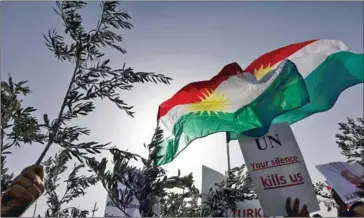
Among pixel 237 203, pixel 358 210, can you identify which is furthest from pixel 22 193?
pixel 237 203

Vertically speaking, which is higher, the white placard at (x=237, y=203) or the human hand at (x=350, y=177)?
the white placard at (x=237, y=203)

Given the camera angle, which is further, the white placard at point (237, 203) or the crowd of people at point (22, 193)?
the white placard at point (237, 203)

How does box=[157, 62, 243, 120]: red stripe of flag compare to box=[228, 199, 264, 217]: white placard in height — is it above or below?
above

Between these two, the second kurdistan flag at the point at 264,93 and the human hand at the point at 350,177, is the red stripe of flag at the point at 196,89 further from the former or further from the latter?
the human hand at the point at 350,177

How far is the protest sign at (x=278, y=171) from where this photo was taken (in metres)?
5.53

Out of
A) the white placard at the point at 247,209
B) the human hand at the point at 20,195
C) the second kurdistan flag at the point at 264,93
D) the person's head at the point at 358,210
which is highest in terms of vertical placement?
the second kurdistan flag at the point at 264,93

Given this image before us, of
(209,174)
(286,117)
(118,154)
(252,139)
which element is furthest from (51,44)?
(286,117)

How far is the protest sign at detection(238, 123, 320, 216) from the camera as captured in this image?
553cm

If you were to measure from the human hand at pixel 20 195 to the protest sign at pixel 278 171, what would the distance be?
384 cm

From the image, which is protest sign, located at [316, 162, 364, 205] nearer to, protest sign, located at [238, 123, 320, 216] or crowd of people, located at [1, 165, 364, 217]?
protest sign, located at [238, 123, 320, 216]

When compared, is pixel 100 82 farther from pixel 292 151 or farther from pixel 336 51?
pixel 336 51

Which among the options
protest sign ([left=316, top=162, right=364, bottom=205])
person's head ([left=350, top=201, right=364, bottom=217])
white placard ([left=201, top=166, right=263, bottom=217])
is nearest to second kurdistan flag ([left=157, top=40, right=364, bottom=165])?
white placard ([left=201, top=166, right=263, bottom=217])

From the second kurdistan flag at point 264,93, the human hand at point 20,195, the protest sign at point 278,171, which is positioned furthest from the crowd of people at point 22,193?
the second kurdistan flag at point 264,93

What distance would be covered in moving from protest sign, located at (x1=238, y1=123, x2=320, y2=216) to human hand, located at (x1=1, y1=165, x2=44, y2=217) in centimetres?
384
